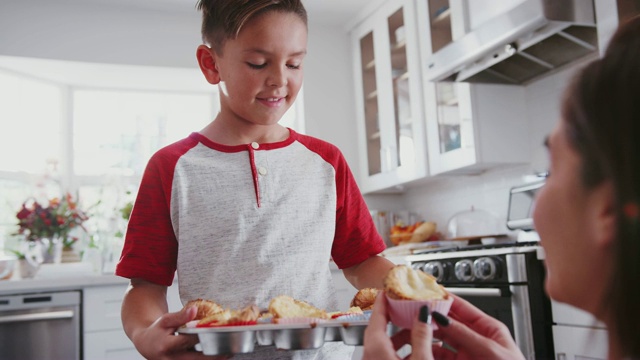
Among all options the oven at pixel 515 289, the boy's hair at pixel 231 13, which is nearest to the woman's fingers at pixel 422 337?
the boy's hair at pixel 231 13

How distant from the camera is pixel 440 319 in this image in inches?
29.1

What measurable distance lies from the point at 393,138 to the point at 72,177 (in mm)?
2345

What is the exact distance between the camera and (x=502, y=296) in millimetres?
2734

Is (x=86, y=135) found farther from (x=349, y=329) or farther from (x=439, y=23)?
(x=349, y=329)

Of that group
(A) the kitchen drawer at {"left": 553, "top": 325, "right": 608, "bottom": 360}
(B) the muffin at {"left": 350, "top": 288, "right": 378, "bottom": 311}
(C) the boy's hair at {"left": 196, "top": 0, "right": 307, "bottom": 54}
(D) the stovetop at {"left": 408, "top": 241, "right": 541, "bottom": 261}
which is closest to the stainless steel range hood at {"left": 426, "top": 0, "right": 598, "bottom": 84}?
(D) the stovetop at {"left": 408, "top": 241, "right": 541, "bottom": 261}

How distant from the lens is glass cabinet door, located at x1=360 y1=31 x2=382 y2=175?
4617 mm

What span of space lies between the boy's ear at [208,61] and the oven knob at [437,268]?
2.23m

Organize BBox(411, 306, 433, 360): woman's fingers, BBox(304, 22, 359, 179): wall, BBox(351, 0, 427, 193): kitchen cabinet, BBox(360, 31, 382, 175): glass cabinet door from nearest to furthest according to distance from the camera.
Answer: BBox(411, 306, 433, 360): woman's fingers → BBox(351, 0, 427, 193): kitchen cabinet → BBox(360, 31, 382, 175): glass cabinet door → BBox(304, 22, 359, 179): wall

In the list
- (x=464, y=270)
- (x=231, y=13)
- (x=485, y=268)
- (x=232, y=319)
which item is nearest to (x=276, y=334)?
(x=232, y=319)

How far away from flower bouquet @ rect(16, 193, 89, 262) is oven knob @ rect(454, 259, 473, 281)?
2342 mm

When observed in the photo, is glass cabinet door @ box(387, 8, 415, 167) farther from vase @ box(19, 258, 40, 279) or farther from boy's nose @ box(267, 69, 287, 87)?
boy's nose @ box(267, 69, 287, 87)

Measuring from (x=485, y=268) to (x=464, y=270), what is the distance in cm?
19

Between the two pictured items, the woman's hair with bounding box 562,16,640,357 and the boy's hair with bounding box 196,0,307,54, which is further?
the boy's hair with bounding box 196,0,307,54

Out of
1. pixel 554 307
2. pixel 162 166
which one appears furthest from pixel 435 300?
pixel 554 307
